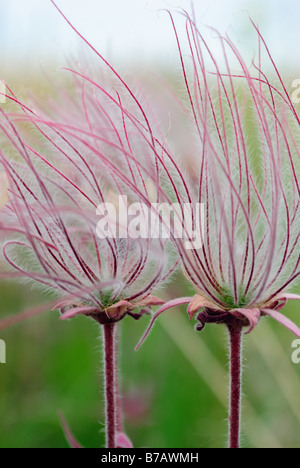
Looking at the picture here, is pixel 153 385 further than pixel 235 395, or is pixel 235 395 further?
pixel 153 385

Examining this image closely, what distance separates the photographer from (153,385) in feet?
6.98

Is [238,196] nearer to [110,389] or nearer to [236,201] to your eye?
[236,201]

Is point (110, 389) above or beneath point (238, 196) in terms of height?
beneath

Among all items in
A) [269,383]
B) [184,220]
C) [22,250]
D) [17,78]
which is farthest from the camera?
[269,383]

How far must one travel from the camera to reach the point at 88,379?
7.11ft

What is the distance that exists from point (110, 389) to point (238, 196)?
0.37m

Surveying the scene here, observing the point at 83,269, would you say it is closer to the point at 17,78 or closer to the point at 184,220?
the point at 184,220

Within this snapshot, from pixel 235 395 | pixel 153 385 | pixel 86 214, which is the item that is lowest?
pixel 153 385

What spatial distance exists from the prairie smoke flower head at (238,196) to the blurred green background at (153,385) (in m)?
1.08

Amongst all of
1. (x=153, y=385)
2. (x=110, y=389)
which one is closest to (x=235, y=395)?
(x=110, y=389)

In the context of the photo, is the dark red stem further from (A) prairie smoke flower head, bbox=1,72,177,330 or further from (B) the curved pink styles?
(B) the curved pink styles

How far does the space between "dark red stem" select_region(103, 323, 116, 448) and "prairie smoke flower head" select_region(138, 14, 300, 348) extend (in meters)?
0.15

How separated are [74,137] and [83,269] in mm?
221
